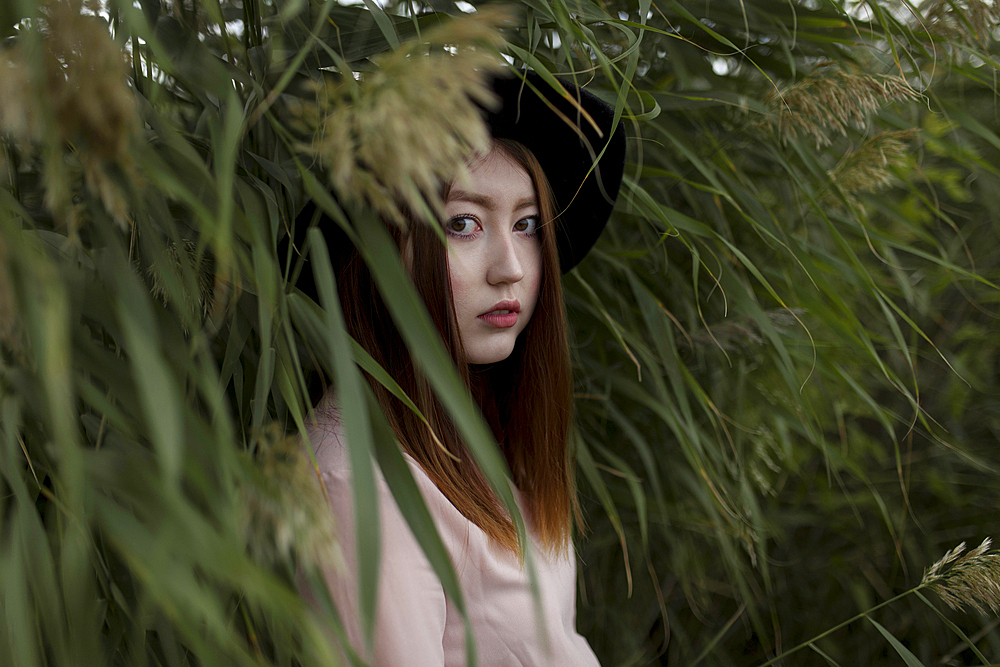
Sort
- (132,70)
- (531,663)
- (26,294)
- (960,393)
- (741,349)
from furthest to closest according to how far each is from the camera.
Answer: (960,393) → (741,349) → (531,663) → (132,70) → (26,294)

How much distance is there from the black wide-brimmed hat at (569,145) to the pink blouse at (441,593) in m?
0.31

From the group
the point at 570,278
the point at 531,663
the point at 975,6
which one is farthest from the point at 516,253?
the point at 975,6

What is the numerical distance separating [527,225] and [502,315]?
103 mm

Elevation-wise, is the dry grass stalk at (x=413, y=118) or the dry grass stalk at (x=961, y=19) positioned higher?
the dry grass stalk at (x=961, y=19)

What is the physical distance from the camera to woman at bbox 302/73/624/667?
0.51 m

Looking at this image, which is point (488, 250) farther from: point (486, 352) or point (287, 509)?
point (287, 509)

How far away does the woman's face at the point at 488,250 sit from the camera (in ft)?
2.04

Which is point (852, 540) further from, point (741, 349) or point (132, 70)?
point (132, 70)

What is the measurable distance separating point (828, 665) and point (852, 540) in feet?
0.74

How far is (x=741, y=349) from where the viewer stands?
99 cm

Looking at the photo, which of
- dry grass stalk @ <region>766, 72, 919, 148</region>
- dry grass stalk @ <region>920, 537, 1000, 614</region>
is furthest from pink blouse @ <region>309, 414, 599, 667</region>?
dry grass stalk @ <region>766, 72, 919, 148</region>

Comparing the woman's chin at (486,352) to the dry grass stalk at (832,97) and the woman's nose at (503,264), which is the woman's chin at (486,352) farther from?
the dry grass stalk at (832,97)

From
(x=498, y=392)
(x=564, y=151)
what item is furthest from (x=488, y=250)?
(x=498, y=392)

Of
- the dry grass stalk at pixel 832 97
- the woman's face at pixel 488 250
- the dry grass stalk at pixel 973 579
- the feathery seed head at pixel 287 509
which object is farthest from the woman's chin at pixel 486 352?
the dry grass stalk at pixel 973 579
